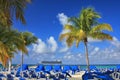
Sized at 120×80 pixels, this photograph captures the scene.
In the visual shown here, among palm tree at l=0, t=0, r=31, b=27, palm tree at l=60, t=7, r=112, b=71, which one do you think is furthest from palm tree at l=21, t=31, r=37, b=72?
palm tree at l=0, t=0, r=31, b=27

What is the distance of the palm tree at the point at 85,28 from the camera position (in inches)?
872

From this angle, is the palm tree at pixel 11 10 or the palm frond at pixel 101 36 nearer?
the palm tree at pixel 11 10

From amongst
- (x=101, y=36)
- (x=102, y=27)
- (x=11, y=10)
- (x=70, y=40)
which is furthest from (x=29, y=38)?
(x=11, y=10)

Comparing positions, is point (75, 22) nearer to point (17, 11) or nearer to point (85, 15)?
point (85, 15)

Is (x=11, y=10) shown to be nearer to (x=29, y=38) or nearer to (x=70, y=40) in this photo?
(x=70, y=40)

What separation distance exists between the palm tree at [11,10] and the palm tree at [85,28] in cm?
1093

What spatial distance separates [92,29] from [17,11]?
11875 millimetres

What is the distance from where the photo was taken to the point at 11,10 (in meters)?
10.9

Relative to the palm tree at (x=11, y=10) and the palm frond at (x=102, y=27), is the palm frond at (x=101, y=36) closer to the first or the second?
the palm frond at (x=102, y=27)

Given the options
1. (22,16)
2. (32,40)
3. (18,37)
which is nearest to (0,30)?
(18,37)

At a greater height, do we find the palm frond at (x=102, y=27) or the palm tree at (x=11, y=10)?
the palm frond at (x=102, y=27)

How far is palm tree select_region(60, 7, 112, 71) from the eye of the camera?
2216 centimetres

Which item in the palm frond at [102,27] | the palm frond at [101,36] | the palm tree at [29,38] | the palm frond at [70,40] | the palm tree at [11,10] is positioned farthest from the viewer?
the palm tree at [29,38]

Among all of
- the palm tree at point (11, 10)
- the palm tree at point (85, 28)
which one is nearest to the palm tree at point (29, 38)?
the palm tree at point (85, 28)
